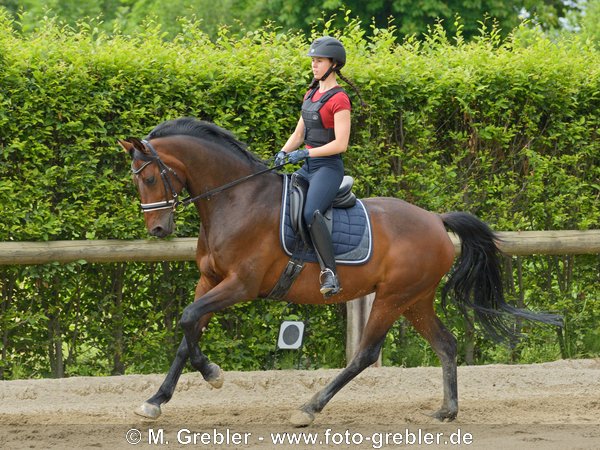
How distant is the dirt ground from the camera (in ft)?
21.6

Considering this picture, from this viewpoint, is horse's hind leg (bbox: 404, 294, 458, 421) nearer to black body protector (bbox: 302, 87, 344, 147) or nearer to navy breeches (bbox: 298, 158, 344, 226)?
navy breeches (bbox: 298, 158, 344, 226)

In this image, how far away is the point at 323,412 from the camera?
7.76 metres

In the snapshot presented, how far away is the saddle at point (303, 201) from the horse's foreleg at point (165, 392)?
2.91 ft

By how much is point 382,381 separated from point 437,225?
6.00 feet

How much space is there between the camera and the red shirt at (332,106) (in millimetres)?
7156

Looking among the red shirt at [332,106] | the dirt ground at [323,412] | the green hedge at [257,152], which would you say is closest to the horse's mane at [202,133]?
the red shirt at [332,106]

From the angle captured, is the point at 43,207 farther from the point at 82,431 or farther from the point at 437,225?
the point at 437,225

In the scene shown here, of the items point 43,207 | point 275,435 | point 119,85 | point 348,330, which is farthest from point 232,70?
point 275,435

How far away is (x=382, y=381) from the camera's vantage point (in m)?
8.84

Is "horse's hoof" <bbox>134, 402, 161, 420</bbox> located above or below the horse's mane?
below

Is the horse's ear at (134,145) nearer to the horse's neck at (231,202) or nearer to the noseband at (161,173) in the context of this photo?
the noseband at (161,173)

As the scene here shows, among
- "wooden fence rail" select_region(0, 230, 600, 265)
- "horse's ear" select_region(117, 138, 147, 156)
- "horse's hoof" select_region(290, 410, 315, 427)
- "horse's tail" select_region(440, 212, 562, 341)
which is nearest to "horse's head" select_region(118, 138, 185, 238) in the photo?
"horse's ear" select_region(117, 138, 147, 156)

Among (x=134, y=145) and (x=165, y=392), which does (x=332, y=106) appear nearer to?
(x=134, y=145)

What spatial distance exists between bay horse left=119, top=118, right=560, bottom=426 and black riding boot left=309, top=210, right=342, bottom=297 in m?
0.15
